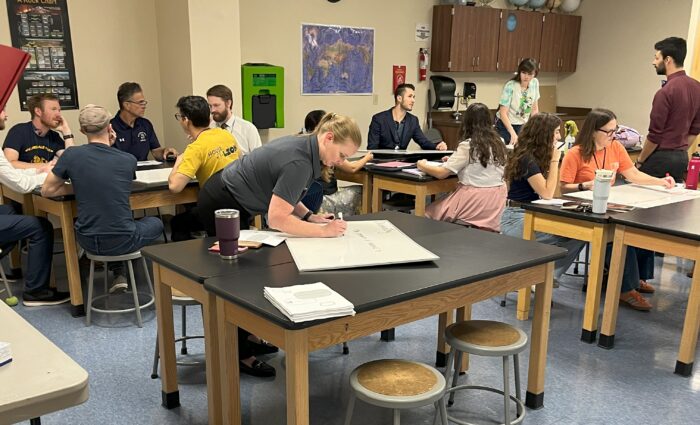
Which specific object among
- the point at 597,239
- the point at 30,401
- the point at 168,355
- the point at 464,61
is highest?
the point at 464,61

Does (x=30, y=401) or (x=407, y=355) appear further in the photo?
(x=407, y=355)

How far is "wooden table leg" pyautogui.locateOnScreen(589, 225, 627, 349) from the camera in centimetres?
317

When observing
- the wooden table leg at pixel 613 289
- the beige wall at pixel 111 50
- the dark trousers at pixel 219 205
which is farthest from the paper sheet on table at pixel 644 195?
the beige wall at pixel 111 50

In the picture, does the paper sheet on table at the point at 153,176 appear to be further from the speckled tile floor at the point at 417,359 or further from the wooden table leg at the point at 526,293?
the wooden table leg at the point at 526,293

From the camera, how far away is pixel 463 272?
7.14ft

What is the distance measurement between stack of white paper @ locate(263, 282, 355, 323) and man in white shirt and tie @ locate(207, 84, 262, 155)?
2490 mm

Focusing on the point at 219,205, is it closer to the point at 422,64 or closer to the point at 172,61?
the point at 172,61

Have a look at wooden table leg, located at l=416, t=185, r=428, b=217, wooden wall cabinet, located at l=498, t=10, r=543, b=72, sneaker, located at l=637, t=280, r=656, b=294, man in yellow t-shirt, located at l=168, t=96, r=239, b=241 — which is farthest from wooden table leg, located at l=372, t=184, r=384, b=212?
wooden wall cabinet, located at l=498, t=10, r=543, b=72

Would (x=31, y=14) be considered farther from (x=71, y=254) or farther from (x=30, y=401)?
(x=30, y=401)

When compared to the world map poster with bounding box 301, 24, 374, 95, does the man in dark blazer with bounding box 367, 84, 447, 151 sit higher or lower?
lower

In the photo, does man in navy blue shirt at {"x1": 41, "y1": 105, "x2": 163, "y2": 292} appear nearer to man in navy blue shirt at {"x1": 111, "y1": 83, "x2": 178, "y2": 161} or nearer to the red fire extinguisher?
man in navy blue shirt at {"x1": 111, "y1": 83, "x2": 178, "y2": 161}

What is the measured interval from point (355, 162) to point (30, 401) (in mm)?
3573

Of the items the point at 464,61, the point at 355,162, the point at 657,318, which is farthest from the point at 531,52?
the point at 657,318

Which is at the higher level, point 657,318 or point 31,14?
point 31,14
